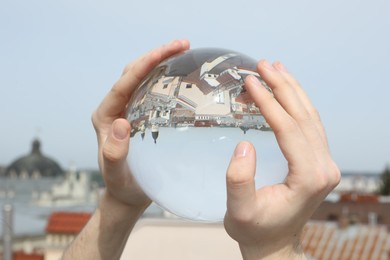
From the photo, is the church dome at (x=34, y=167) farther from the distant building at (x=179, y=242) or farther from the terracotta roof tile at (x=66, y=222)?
the distant building at (x=179, y=242)

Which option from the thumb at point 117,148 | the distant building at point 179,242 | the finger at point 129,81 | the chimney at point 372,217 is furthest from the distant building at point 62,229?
the chimney at point 372,217

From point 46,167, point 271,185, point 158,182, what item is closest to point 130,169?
point 158,182

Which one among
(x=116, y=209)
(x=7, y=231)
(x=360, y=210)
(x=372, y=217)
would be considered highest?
(x=116, y=209)

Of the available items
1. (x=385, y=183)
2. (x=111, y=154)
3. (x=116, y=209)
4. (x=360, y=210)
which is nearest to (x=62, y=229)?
(x=116, y=209)

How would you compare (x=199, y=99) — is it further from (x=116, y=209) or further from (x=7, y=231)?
(x=7, y=231)

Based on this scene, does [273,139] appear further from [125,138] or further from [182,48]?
[182,48]
